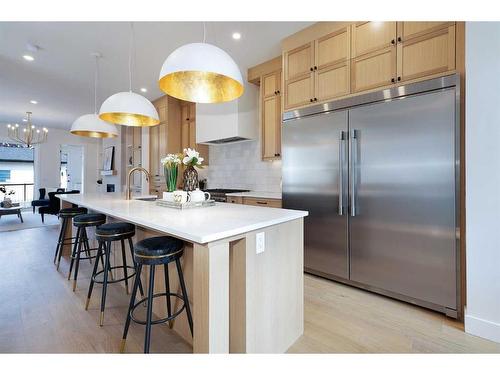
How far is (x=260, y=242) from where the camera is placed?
140cm

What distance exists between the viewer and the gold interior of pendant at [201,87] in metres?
1.77

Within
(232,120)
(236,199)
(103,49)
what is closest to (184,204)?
(236,199)

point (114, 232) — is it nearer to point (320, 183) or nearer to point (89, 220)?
point (89, 220)

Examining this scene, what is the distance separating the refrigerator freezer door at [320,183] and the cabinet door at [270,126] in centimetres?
60

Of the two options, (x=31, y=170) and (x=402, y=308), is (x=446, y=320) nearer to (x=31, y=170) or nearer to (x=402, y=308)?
(x=402, y=308)

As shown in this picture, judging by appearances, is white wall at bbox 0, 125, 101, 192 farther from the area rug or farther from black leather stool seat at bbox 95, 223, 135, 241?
black leather stool seat at bbox 95, 223, 135, 241

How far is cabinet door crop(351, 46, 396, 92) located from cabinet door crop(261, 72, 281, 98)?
1266 mm

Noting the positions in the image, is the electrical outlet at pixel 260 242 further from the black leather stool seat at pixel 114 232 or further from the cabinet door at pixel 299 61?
the cabinet door at pixel 299 61

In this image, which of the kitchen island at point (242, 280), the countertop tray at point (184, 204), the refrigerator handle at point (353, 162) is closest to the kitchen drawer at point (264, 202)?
the refrigerator handle at point (353, 162)

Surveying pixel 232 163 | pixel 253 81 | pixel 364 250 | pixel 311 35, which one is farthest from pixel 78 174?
pixel 364 250

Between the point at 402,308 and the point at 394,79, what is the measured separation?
1.97 metres

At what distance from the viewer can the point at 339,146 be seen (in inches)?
97.8
